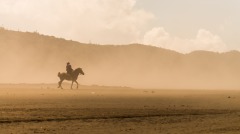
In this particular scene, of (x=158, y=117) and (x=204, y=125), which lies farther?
(x=158, y=117)

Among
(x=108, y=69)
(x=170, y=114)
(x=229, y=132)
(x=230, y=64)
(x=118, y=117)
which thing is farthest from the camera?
(x=230, y=64)

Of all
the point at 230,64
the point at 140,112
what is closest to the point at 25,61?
the point at 230,64

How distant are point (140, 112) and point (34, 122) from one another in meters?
5.76

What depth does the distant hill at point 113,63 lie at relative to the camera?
385 ft

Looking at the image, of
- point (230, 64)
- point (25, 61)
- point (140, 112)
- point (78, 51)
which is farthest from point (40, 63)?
point (140, 112)

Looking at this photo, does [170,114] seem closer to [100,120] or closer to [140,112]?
[140,112]

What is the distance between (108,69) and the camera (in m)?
137

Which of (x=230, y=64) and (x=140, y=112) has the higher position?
(x=230, y=64)

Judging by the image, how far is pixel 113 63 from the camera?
471 feet

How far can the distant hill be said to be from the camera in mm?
117500

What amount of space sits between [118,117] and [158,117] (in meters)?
1.67

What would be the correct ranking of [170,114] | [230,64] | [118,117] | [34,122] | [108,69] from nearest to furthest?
[34,122] → [118,117] → [170,114] → [108,69] → [230,64]

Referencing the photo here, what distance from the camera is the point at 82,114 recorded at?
19156 millimetres

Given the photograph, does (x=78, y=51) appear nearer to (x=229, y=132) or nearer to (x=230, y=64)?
(x=230, y=64)
